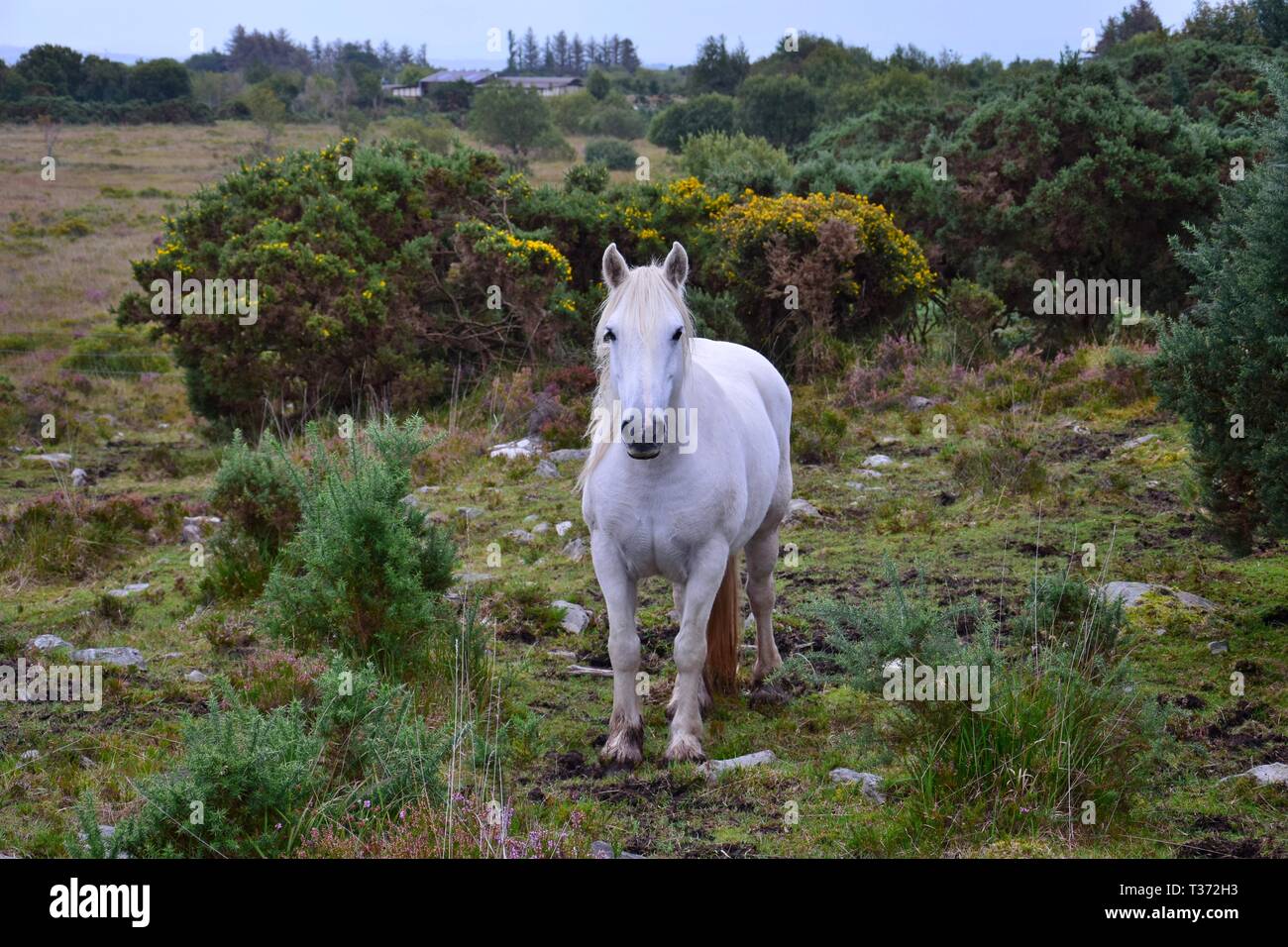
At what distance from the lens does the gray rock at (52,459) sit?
11.7m

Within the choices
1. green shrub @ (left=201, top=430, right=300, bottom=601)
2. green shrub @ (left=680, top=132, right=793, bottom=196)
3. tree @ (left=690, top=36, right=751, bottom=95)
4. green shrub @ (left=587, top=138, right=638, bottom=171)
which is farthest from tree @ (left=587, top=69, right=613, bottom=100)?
green shrub @ (left=201, top=430, right=300, bottom=601)

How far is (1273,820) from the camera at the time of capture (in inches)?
171

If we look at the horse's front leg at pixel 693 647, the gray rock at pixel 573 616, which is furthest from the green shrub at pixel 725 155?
the horse's front leg at pixel 693 647

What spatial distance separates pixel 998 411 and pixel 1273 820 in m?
7.61

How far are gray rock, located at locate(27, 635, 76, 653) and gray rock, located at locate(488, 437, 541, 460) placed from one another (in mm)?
4913

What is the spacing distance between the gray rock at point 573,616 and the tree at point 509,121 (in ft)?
146

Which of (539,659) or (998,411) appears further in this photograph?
(998,411)

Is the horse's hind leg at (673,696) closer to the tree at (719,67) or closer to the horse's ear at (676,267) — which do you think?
the horse's ear at (676,267)

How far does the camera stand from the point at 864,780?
4.81m

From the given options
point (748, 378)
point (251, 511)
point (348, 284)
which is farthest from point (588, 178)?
point (748, 378)

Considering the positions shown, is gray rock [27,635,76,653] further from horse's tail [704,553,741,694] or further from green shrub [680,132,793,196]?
green shrub [680,132,793,196]

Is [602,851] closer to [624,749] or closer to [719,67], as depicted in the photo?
[624,749]

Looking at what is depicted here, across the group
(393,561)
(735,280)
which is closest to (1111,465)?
(735,280)
